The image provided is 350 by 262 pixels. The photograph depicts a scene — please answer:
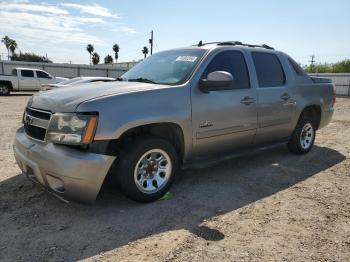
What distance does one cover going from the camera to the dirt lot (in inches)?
122

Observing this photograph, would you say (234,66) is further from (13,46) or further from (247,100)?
(13,46)

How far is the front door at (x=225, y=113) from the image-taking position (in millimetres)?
4394

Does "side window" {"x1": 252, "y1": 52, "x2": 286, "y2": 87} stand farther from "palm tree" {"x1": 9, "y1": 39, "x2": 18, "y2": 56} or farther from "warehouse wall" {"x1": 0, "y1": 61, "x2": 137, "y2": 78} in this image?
"palm tree" {"x1": 9, "y1": 39, "x2": 18, "y2": 56}

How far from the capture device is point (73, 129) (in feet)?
11.5

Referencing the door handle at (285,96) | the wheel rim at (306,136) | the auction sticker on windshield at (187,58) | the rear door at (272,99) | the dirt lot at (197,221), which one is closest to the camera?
the dirt lot at (197,221)

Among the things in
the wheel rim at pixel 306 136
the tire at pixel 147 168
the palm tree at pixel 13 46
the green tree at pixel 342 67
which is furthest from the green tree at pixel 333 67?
the palm tree at pixel 13 46

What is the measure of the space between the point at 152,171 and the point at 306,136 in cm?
371

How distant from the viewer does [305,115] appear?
6461mm

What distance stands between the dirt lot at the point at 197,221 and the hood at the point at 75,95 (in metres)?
1.14

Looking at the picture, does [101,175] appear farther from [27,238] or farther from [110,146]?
[27,238]

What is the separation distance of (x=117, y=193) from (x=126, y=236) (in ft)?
3.59

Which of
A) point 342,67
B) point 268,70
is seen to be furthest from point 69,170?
point 342,67

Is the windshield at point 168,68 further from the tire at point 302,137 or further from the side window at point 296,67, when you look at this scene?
the tire at point 302,137

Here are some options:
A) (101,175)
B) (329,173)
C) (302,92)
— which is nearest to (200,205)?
(101,175)
